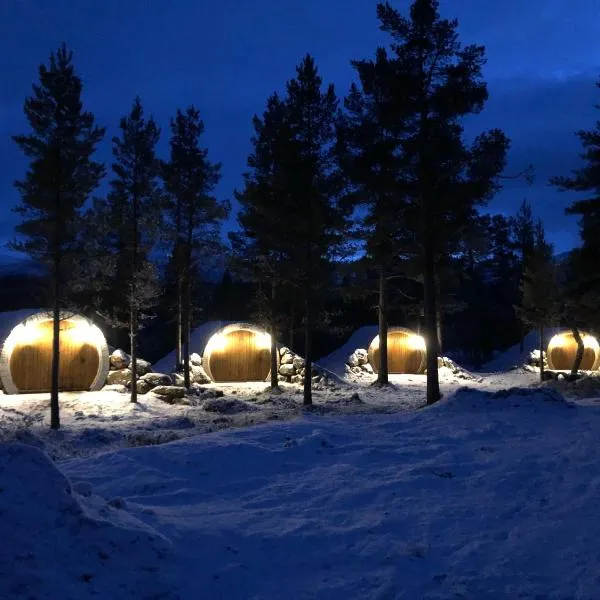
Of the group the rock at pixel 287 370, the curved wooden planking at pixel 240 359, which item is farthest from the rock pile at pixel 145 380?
the rock at pixel 287 370

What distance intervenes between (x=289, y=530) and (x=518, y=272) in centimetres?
4979

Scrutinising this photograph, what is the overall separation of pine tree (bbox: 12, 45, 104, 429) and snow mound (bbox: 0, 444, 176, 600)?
1025cm

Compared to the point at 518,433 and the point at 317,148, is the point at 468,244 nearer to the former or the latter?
the point at 317,148

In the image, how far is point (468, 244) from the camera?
1511 cm

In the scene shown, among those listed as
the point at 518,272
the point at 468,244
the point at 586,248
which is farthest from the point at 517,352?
the point at 468,244

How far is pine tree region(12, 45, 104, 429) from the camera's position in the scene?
13.8 meters

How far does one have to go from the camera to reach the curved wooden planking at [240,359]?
25.2 metres

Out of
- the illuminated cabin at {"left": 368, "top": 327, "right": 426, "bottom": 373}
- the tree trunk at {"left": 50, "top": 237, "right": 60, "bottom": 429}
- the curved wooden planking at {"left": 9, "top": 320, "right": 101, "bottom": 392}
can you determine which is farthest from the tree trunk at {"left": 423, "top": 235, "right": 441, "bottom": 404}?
the illuminated cabin at {"left": 368, "top": 327, "right": 426, "bottom": 373}

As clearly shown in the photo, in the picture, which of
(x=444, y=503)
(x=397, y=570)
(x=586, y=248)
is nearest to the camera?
(x=397, y=570)

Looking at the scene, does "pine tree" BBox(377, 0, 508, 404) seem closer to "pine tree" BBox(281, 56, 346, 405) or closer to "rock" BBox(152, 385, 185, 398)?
"pine tree" BBox(281, 56, 346, 405)

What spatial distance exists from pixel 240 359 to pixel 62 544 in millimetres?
21961

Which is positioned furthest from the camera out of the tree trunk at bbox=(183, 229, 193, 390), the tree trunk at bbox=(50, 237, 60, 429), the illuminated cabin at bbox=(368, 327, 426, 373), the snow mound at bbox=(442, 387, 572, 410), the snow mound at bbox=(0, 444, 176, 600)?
the illuminated cabin at bbox=(368, 327, 426, 373)

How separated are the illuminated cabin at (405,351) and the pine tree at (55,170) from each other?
21.0m

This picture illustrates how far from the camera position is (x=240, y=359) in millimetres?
25672
